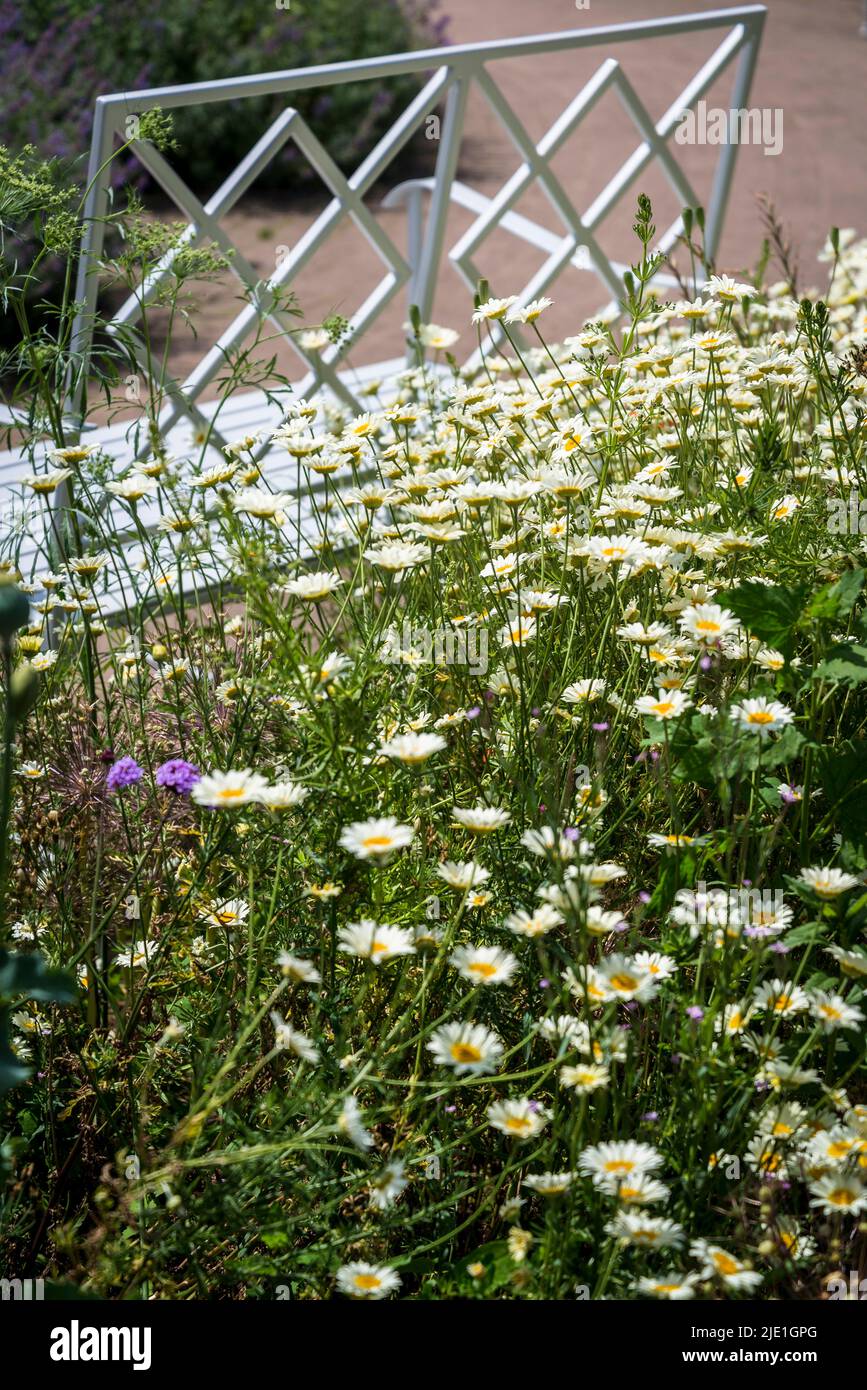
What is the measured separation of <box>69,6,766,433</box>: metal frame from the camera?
265 centimetres

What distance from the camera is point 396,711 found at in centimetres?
148

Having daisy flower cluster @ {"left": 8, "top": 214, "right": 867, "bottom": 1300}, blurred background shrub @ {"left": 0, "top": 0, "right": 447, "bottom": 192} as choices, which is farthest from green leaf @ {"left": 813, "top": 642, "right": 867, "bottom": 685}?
blurred background shrub @ {"left": 0, "top": 0, "right": 447, "bottom": 192}

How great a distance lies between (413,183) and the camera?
4.08 meters

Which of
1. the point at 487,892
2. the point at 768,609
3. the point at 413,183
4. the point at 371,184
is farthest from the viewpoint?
the point at 413,183

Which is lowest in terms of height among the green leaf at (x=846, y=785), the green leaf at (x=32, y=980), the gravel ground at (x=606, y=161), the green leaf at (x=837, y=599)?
the green leaf at (x=32, y=980)

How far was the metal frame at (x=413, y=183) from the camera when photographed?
265 cm

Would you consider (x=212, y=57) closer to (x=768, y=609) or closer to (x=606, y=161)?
(x=606, y=161)

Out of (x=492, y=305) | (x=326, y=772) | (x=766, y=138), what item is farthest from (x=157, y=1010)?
(x=766, y=138)

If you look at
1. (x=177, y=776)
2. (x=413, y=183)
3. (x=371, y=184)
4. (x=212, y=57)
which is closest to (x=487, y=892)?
(x=177, y=776)

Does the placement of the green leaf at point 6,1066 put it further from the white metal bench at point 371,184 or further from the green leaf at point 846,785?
the white metal bench at point 371,184

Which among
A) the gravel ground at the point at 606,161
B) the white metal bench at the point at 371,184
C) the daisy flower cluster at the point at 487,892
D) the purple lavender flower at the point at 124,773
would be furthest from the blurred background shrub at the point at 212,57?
the purple lavender flower at the point at 124,773

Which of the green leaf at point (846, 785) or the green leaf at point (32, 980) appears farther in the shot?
the green leaf at point (846, 785)

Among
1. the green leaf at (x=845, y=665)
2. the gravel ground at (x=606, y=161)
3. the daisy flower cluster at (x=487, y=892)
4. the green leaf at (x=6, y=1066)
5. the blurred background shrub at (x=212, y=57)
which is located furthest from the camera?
the blurred background shrub at (x=212, y=57)
